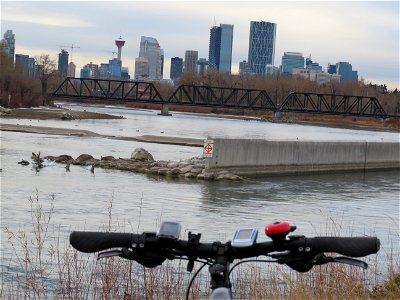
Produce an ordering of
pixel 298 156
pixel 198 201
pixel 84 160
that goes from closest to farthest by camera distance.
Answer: pixel 198 201 < pixel 84 160 < pixel 298 156

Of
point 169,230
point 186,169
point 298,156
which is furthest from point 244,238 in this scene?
A: point 298,156

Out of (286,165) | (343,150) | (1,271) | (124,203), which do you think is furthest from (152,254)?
(343,150)

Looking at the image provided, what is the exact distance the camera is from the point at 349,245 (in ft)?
11.4

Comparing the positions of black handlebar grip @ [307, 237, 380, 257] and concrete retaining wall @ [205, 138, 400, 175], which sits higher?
black handlebar grip @ [307, 237, 380, 257]

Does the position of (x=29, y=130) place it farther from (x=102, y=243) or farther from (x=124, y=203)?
(x=102, y=243)

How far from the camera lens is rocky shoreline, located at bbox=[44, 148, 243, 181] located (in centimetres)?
3503

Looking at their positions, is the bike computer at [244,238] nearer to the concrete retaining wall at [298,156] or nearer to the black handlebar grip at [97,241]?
the black handlebar grip at [97,241]

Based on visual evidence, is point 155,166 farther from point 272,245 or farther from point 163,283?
point 272,245

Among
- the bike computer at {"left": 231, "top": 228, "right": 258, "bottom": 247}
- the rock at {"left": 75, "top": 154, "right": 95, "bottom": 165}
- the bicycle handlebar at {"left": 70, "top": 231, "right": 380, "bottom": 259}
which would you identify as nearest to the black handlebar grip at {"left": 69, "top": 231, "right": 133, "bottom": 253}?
the bicycle handlebar at {"left": 70, "top": 231, "right": 380, "bottom": 259}

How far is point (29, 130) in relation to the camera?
63312 millimetres

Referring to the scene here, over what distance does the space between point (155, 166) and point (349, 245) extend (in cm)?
3437

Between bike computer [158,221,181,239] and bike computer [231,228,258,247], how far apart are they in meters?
0.24

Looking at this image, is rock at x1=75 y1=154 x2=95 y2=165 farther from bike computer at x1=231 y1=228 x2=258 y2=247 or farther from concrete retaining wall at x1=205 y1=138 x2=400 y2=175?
bike computer at x1=231 y1=228 x2=258 y2=247

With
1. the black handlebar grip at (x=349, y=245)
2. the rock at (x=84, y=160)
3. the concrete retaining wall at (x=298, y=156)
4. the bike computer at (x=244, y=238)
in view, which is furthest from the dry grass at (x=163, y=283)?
the rock at (x=84, y=160)
